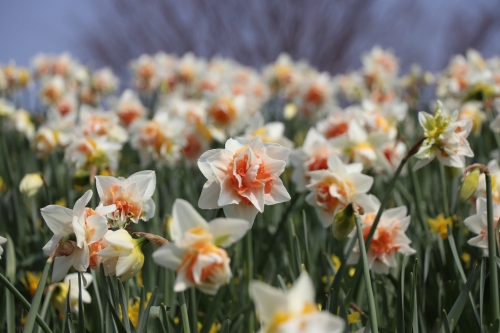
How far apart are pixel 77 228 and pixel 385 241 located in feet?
2.28

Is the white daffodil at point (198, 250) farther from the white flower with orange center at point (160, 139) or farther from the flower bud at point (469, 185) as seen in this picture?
the white flower with orange center at point (160, 139)

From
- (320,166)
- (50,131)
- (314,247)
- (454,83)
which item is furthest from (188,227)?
(454,83)

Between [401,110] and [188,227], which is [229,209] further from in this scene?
[401,110]

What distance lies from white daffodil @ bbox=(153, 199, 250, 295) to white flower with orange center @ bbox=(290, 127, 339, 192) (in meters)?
0.83

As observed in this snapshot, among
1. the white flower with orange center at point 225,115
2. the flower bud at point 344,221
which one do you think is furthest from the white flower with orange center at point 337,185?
the white flower with orange center at point 225,115

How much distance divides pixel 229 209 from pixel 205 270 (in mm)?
270

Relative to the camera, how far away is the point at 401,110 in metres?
2.26

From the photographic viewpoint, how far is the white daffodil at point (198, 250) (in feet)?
2.10

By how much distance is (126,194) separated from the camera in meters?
0.90

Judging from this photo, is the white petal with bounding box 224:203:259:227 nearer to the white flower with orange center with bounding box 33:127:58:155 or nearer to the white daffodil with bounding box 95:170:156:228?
the white daffodil with bounding box 95:170:156:228

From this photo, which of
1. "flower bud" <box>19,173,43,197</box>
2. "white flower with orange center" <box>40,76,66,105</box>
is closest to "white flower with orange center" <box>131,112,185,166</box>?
"flower bud" <box>19,173,43,197</box>

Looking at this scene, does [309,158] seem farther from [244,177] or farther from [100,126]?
[100,126]

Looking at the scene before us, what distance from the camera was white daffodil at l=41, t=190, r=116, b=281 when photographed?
0.80 metres

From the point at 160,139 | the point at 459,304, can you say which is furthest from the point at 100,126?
the point at 459,304
